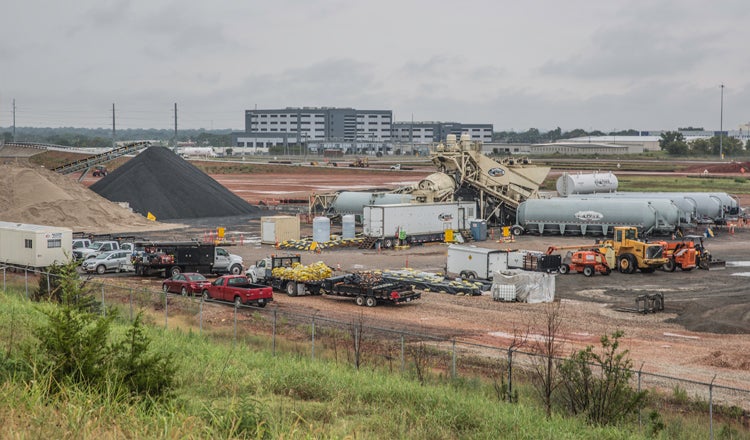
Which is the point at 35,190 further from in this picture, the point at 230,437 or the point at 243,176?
the point at 243,176

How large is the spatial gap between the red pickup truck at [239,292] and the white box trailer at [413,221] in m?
23.8

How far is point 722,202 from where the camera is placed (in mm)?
71500

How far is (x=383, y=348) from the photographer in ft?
89.8

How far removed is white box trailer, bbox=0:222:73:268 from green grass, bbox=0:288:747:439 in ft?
69.5

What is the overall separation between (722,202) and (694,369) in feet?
164

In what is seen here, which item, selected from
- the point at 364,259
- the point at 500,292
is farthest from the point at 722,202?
the point at 500,292

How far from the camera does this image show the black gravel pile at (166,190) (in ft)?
258

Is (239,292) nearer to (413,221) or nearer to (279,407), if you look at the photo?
(279,407)

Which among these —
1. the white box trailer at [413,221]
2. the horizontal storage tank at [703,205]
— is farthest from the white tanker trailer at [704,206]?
the white box trailer at [413,221]

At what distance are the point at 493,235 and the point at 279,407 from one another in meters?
53.1

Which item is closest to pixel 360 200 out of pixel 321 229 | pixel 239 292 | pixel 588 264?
A: pixel 321 229

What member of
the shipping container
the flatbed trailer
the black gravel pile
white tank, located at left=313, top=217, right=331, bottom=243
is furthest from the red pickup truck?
the black gravel pile

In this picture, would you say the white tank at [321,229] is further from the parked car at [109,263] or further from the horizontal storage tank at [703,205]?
the horizontal storage tank at [703,205]

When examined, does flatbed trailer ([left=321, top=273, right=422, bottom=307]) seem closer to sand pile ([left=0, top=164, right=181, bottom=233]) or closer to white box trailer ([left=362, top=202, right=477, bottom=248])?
white box trailer ([left=362, top=202, right=477, bottom=248])
